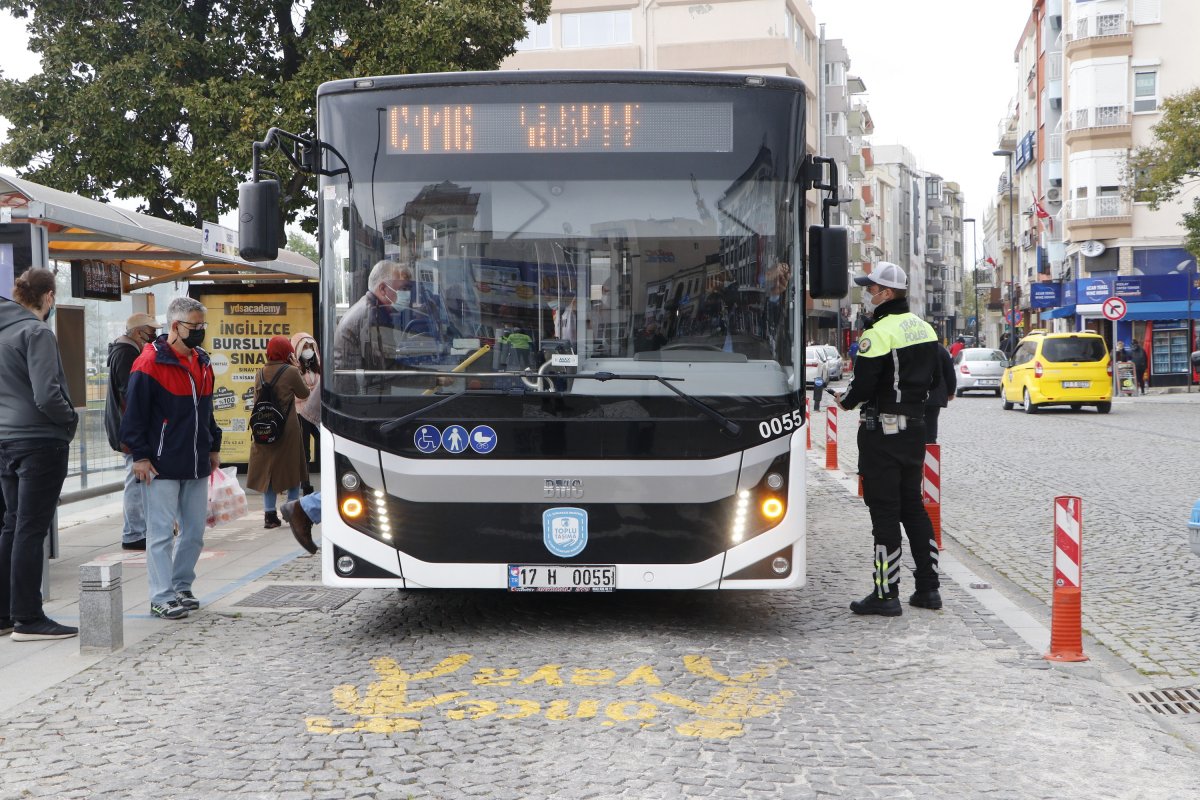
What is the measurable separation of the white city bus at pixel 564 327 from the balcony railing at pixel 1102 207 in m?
45.6

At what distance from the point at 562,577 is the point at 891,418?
83.5 inches

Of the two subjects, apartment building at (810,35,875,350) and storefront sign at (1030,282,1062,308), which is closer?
storefront sign at (1030,282,1062,308)

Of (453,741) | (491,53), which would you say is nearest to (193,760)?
(453,741)

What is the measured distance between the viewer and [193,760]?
4.93 metres

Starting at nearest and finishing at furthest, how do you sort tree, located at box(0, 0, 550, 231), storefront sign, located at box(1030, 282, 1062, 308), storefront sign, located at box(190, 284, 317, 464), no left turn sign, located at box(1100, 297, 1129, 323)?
storefront sign, located at box(190, 284, 317, 464) < tree, located at box(0, 0, 550, 231) < no left turn sign, located at box(1100, 297, 1129, 323) < storefront sign, located at box(1030, 282, 1062, 308)

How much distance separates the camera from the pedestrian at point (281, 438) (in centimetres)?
1157

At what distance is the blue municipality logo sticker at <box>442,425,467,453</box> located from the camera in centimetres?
670

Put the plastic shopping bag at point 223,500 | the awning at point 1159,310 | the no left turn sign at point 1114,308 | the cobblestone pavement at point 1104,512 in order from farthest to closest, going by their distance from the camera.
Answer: the awning at point 1159,310 → the no left turn sign at point 1114,308 → the plastic shopping bag at point 223,500 → the cobblestone pavement at point 1104,512

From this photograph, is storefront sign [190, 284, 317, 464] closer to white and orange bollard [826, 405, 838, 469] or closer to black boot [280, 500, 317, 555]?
white and orange bollard [826, 405, 838, 469]

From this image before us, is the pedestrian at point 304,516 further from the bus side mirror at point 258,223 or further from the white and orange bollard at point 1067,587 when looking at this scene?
the white and orange bollard at point 1067,587

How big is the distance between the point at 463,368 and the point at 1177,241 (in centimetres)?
4594

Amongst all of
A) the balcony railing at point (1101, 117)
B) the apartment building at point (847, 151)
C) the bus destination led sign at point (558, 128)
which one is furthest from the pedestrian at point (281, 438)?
the apartment building at point (847, 151)

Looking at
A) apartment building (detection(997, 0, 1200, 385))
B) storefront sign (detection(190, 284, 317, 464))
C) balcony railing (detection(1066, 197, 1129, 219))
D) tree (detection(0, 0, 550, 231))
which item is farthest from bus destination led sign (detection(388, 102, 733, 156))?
balcony railing (detection(1066, 197, 1129, 219))

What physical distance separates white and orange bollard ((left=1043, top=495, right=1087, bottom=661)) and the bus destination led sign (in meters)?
2.47
